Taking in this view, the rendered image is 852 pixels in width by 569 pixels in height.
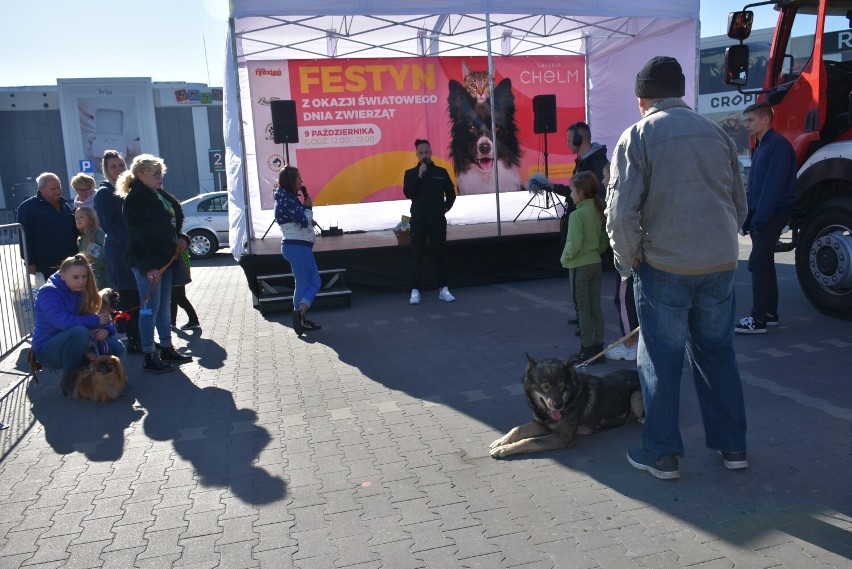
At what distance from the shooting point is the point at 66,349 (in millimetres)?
5371

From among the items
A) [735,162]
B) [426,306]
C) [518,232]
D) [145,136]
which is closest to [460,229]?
[518,232]

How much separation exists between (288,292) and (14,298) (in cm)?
307

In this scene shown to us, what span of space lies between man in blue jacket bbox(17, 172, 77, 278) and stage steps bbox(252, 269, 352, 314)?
230 centimetres

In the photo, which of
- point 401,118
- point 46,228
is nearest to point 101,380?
point 46,228

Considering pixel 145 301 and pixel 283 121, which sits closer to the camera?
pixel 145 301

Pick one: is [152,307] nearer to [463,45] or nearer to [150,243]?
[150,243]

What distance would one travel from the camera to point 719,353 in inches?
134

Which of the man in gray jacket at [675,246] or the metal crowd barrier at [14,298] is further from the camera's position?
the metal crowd barrier at [14,298]

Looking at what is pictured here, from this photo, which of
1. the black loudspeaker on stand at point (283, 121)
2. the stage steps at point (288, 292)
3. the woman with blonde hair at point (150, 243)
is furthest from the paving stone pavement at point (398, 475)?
the black loudspeaker on stand at point (283, 121)

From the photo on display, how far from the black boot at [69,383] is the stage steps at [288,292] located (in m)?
3.08

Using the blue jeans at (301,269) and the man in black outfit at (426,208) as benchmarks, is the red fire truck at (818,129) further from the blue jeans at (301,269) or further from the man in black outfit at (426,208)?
the blue jeans at (301,269)

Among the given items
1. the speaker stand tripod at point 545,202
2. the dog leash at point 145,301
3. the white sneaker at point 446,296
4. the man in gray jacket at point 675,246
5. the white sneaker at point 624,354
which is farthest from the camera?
the speaker stand tripod at point 545,202

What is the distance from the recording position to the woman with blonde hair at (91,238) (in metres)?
7.23

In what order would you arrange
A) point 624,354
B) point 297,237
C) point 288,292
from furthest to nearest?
point 288,292 → point 297,237 → point 624,354
